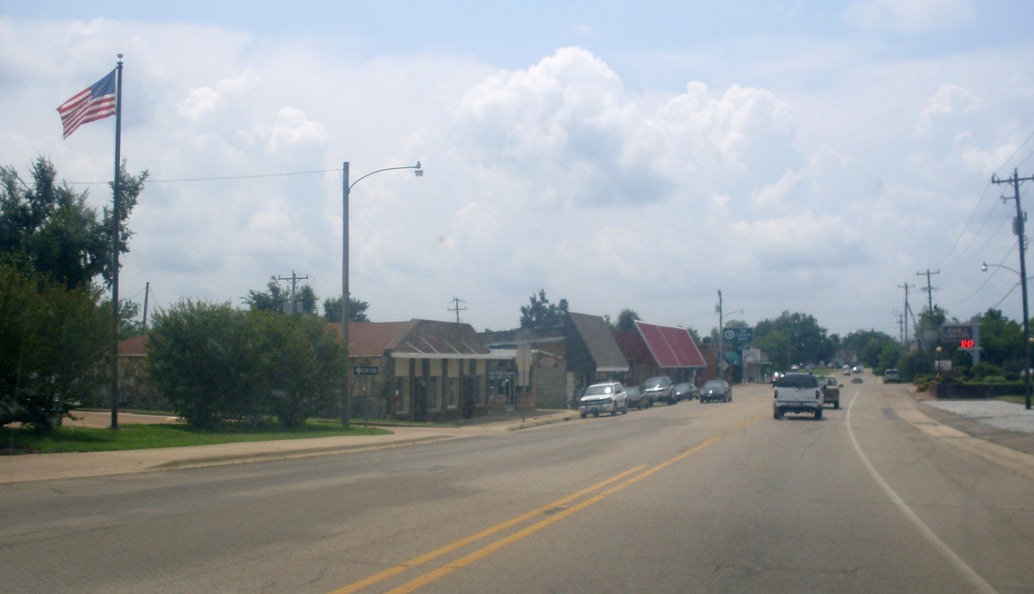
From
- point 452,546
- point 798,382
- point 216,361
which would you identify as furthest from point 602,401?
point 452,546

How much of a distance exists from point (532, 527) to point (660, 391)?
54.5m

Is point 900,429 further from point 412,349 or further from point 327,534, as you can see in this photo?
point 327,534

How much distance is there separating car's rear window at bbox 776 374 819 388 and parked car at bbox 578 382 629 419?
12.5 metres

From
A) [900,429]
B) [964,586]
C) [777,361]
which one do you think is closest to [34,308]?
[964,586]

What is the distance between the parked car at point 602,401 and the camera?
50031 millimetres

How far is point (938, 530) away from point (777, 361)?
164 metres

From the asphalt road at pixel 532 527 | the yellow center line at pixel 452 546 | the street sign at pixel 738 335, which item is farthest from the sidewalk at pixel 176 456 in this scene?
the street sign at pixel 738 335

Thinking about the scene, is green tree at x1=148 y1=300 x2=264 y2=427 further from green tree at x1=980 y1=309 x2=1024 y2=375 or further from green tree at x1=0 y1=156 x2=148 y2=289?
green tree at x1=980 y1=309 x2=1024 y2=375

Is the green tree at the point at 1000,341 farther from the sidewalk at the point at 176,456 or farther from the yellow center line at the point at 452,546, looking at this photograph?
the yellow center line at the point at 452,546

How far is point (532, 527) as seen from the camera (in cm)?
1145

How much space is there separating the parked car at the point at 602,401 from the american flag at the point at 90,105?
29703mm

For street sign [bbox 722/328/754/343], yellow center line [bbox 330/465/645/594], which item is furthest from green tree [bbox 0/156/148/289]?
street sign [bbox 722/328/754/343]

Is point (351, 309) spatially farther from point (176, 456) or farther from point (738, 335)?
point (176, 456)

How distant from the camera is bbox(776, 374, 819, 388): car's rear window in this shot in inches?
1524
